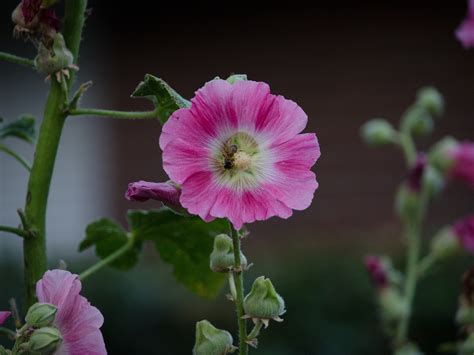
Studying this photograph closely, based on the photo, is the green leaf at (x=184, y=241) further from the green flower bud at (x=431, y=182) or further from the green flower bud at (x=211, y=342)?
the green flower bud at (x=431, y=182)

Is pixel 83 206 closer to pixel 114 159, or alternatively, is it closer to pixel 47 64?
pixel 114 159

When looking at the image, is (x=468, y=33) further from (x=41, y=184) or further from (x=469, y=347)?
(x=41, y=184)

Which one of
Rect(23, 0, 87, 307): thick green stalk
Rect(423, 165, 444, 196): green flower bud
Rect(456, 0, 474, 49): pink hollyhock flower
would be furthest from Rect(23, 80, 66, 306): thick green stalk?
Rect(423, 165, 444, 196): green flower bud

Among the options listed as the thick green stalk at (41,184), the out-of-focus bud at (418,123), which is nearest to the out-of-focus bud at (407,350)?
the out-of-focus bud at (418,123)

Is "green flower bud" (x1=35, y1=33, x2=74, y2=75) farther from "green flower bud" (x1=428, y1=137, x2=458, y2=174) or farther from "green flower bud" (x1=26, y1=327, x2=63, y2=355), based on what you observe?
"green flower bud" (x1=428, y1=137, x2=458, y2=174)

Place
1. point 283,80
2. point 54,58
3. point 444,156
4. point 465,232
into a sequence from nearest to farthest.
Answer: point 54,58
point 465,232
point 444,156
point 283,80

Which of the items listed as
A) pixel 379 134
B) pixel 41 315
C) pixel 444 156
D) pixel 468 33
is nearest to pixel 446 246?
pixel 444 156
